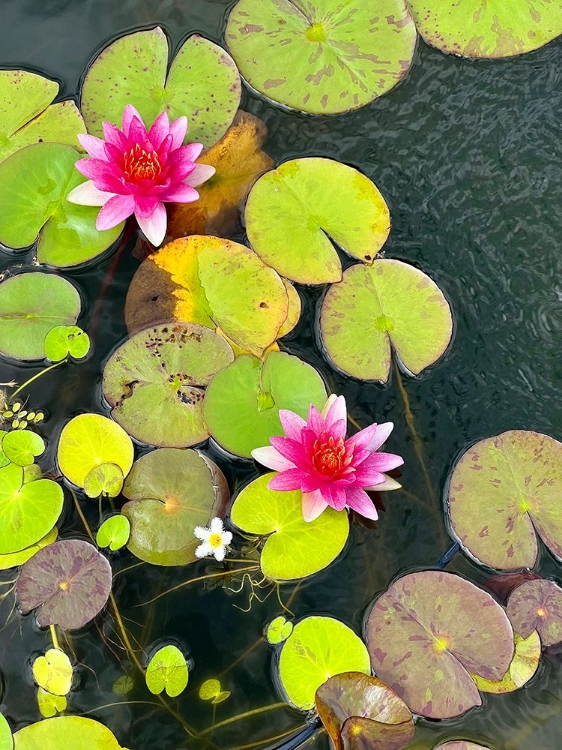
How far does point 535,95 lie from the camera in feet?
9.71

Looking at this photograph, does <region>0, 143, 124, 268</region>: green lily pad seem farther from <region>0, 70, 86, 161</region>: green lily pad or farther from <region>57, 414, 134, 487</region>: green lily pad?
<region>57, 414, 134, 487</region>: green lily pad

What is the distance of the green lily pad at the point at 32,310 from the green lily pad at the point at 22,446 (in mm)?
334

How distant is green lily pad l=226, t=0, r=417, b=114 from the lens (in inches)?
114

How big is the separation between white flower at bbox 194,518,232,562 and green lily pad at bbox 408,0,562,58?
2.43 metres

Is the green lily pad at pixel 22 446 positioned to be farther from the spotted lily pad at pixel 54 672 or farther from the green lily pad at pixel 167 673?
the green lily pad at pixel 167 673

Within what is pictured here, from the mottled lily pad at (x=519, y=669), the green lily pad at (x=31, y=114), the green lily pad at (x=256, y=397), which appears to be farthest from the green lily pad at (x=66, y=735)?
the green lily pad at (x=31, y=114)

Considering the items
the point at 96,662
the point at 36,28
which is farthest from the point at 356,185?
the point at 96,662

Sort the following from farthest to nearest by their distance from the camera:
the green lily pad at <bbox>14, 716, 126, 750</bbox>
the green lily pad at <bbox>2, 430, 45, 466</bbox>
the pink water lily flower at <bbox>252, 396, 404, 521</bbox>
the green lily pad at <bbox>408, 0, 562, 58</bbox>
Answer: the green lily pad at <bbox>408, 0, 562, 58</bbox>, the green lily pad at <bbox>2, 430, 45, 466</bbox>, the pink water lily flower at <bbox>252, 396, 404, 521</bbox>, the green lily pad at <bbox>14, 716, 126, 750</bbox>

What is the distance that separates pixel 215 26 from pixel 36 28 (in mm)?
872

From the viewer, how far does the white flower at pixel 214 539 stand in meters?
2.30

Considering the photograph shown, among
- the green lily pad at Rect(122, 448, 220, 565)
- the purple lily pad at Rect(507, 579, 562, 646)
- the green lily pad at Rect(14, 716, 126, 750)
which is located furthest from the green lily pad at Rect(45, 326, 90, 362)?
the purple lily pad at Rect(507, 579, 562, 646)

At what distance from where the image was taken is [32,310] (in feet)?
8.65

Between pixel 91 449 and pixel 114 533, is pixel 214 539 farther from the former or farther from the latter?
pixel 91 449

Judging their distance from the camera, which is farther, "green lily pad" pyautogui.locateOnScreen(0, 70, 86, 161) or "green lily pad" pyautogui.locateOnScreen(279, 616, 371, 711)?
"green lily pad" pyautogui.locateOnScreen(0, 70, 86, 161)
